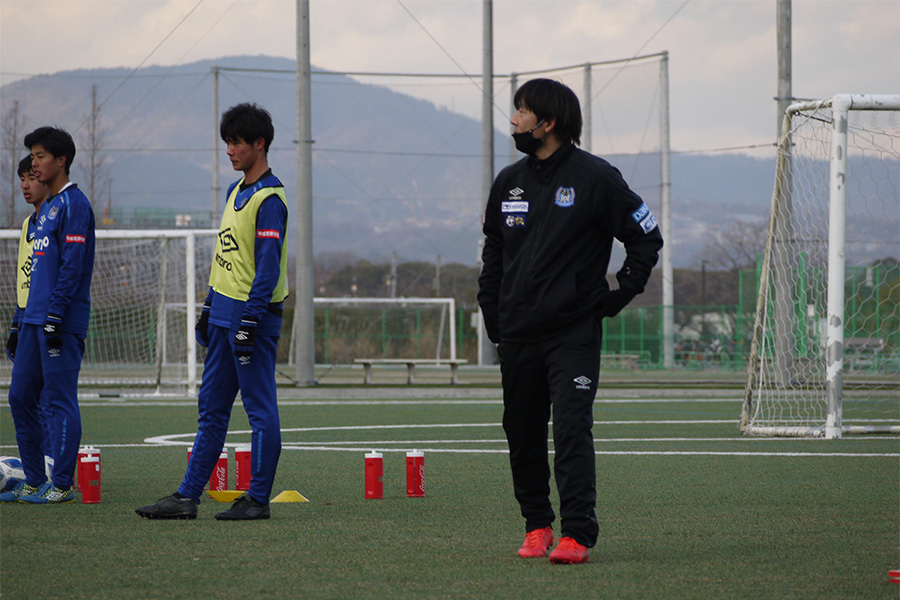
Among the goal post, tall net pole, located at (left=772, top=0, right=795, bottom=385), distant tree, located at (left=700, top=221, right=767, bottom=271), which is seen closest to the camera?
the goal post

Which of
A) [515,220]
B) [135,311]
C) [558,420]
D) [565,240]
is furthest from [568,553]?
[135,311]

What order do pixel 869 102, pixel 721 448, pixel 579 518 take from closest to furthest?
pixel 579 518 < pixel 721 448 < pixel 869 102

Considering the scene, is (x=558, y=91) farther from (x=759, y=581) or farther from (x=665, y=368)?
(x=665, y=368)

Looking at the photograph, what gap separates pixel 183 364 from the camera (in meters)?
23.9

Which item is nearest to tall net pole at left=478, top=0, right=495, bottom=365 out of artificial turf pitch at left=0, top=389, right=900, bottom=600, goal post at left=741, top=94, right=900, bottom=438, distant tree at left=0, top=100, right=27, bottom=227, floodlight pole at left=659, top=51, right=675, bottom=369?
floodlight pole at left=659, top=51, right=675, bottom=369

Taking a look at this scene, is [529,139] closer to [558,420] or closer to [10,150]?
[558,420]

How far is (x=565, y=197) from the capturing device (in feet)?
17.5

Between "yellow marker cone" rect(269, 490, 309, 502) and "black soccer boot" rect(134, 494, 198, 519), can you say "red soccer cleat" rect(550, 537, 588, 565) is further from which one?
"yellow marker cone" rect(269, 490, 309, 502)

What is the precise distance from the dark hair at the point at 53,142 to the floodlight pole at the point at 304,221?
16.7 metres

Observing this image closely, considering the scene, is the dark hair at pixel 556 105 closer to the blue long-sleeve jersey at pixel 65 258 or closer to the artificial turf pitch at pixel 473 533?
the artificial turf pitch at pixel 473 533

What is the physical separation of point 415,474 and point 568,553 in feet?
7.82

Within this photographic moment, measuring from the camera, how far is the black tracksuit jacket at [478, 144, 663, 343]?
5.30 meters

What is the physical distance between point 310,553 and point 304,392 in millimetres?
16897

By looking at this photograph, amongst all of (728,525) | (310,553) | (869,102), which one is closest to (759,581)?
(728,525)
